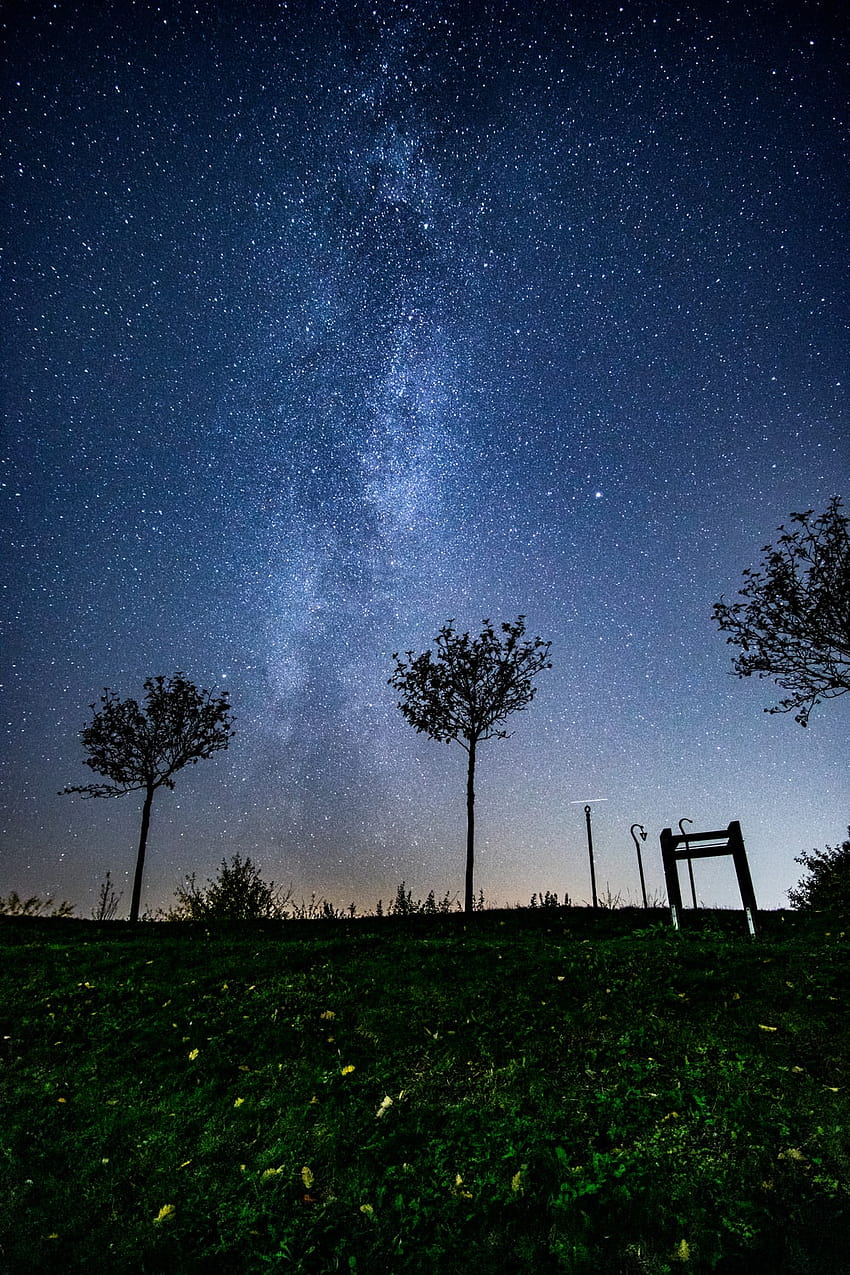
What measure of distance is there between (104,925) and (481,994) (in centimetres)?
1466

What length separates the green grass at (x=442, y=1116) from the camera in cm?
462

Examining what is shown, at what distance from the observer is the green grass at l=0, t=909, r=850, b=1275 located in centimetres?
462

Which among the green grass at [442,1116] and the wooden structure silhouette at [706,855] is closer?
the green grass at [442,1116]

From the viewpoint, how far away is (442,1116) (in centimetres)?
585

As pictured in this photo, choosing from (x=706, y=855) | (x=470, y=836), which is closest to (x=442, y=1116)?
(x=706, y=855)

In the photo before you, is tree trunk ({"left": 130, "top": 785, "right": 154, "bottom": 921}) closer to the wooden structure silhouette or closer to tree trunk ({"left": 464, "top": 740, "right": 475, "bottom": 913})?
tree trunk ({"left": 464, "top": 740, "right": 475, "bottom": 913})

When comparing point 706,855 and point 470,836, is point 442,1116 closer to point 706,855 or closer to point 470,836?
point 706,855

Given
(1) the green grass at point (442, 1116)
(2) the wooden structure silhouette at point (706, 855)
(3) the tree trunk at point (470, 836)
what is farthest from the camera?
(3) the tree trunk at point (470, 836)

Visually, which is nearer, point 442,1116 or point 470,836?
point 442,1116

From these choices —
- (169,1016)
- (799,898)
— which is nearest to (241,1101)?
(169,1016)

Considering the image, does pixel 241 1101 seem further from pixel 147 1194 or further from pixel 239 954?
pixel 239 954

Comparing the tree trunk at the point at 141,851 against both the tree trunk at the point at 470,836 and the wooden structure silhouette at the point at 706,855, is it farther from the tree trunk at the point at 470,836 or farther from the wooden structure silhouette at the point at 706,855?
the wooden structure silhouette at the point at 706,855

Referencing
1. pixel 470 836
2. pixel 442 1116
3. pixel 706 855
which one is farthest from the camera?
pixel 470 836

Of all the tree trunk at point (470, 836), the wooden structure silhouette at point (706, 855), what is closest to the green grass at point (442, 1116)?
the wooden structure silhouette at point (706, 855)
